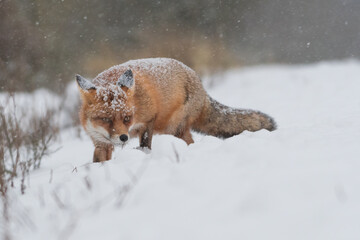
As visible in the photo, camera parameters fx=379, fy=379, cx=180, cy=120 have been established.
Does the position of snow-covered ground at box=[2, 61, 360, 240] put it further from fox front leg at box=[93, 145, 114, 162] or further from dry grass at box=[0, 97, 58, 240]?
fox front leg at box=[93, 145, 114, 162]

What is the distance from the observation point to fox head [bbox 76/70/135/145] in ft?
14.8

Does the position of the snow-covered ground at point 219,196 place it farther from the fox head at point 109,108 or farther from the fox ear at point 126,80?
the fox ear at point 126,80

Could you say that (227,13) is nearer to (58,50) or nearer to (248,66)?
(248,66)

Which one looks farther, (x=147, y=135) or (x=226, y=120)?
(x=226, y=120)

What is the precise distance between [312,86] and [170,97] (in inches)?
354

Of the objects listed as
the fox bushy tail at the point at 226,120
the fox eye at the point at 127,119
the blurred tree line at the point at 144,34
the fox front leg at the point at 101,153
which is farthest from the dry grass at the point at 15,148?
the blurred tree line at the point at 144,34

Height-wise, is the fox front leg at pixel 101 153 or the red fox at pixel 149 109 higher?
the red fox at pixel 149 109

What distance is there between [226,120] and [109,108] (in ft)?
6.62

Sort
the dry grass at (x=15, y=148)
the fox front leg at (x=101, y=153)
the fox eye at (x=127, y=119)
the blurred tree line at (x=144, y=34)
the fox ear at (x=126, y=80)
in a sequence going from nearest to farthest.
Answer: the dry grass at (x=15, y=148) → the fox eye at (x=127, y=119) → the fox ear at (x=126, y=80) → the fox front leg at (x=101, y=153) → the blurred tree line at (x=144, y=34)

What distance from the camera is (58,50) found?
13141 millimetres

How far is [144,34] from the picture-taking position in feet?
48.0

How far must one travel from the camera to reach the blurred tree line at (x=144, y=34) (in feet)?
38.5

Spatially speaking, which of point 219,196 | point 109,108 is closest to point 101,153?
point 109,108

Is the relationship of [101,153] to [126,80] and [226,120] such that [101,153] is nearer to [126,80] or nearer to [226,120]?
[126,80]
